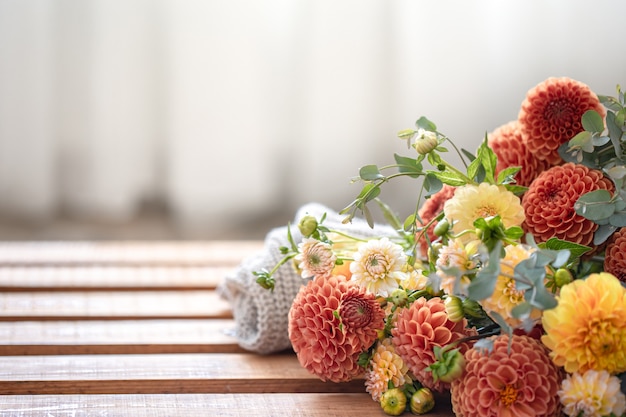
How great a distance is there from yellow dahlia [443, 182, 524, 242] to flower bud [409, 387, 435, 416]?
0.40ft

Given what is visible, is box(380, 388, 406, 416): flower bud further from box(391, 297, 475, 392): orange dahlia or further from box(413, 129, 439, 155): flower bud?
box(413, 129, 439, 155): flower bud

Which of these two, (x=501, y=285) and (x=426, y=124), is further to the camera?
(x=426, y=124)

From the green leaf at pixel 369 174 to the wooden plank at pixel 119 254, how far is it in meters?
0.46

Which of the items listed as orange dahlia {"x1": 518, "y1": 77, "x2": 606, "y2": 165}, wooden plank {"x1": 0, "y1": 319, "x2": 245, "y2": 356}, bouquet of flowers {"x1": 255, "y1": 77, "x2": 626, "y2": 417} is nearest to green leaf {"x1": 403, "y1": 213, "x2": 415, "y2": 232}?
bouquet of flowers {"x1": 255, "y1": 77, "x2": 626, "y2": 417}

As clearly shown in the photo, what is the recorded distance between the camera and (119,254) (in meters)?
1.06

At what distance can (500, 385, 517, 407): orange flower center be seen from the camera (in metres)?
0.52

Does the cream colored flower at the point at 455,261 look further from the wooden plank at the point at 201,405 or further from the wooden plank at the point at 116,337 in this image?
the wooden plank at the point at 116,337

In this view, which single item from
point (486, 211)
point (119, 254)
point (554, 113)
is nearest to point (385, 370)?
point (486, 211)

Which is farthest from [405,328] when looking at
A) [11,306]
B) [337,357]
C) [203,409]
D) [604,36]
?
[604,36]

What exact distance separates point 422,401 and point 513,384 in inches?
3.2

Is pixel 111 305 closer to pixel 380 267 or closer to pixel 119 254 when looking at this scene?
pixel 119 254

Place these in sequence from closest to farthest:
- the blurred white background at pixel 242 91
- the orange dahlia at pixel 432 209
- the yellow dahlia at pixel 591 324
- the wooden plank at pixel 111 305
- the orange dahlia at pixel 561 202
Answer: the yellow dahlia at pixel 591 324 < the orange dahlia at pixel 561 202 < the orange dahlia at pixel 432 209 < the wooden plank at pixel 111 305 < the blurred white background at pixel 242 91

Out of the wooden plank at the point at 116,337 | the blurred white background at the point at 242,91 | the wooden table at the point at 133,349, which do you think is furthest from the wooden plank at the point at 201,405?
the blurred white background at the point at 242,91

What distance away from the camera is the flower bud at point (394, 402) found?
582mm
